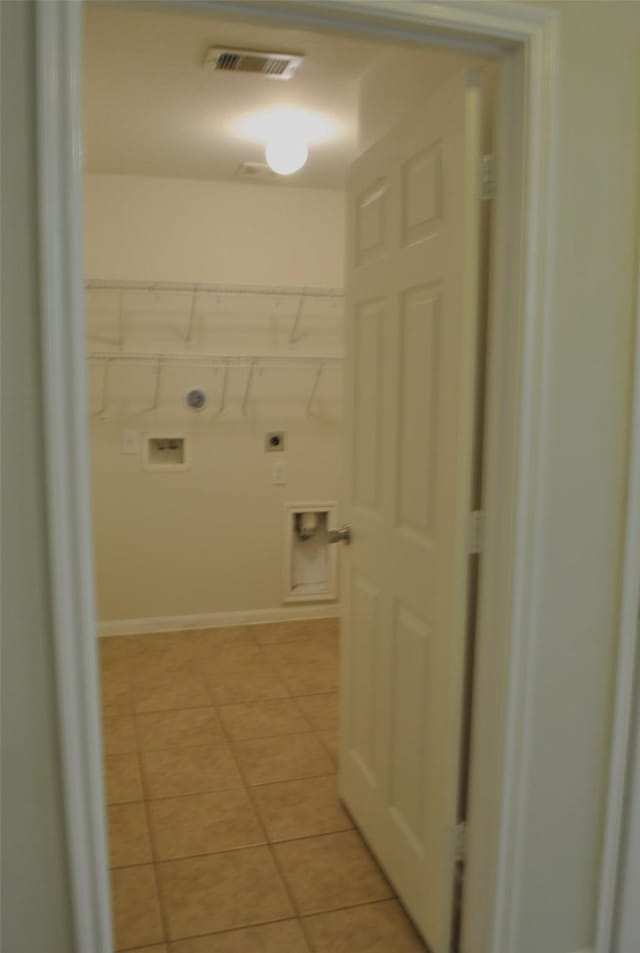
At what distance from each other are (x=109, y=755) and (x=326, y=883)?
44.4 inches

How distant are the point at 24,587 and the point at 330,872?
1500 mm

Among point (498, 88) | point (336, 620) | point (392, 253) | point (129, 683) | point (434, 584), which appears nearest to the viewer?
point (498, 88)

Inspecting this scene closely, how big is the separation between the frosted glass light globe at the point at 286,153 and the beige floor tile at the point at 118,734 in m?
2.43

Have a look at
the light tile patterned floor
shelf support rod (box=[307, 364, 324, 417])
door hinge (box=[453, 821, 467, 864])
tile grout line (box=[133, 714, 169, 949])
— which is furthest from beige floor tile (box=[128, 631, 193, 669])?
door hinge (box=[453, 821, 467, 864])

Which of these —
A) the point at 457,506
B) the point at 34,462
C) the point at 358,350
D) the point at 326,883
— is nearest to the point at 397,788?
the point at 326,883

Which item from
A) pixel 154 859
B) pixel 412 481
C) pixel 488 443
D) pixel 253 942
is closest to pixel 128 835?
pixel 154 859

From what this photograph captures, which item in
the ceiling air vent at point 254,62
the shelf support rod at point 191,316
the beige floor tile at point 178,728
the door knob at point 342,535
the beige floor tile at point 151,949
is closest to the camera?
the beige floor tile at point 151,949

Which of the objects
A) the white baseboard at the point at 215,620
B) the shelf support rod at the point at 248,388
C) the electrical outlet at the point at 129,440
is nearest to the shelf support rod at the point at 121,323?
the electrical outlet at the point at 129,440

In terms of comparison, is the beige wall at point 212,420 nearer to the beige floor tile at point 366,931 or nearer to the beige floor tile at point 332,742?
the beige floor tile at point 332,742

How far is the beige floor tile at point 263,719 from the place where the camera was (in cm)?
325

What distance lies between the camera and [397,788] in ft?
7.23

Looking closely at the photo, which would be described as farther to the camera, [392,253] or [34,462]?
[392,253]

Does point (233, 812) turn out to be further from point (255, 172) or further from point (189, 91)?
point (255, 172)

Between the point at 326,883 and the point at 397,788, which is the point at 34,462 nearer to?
the point at 397,788
